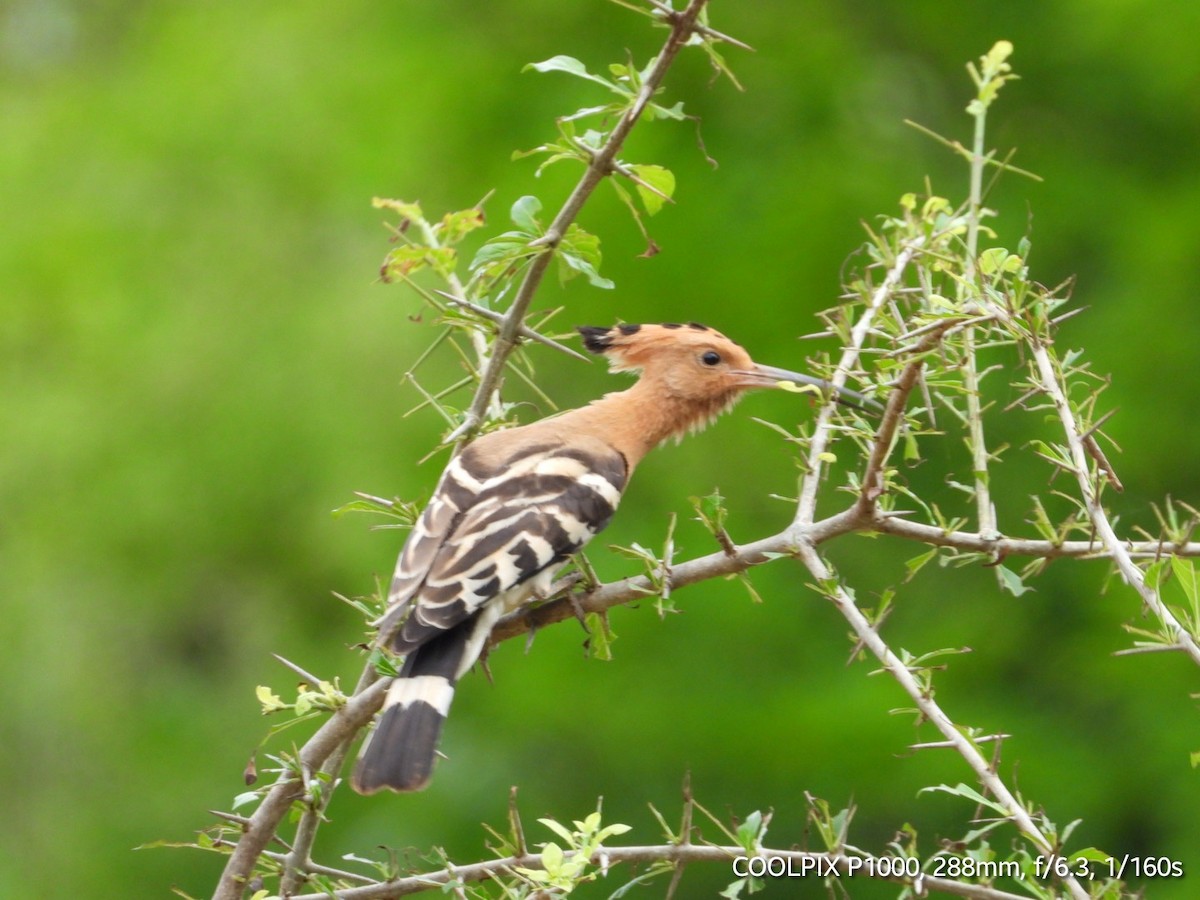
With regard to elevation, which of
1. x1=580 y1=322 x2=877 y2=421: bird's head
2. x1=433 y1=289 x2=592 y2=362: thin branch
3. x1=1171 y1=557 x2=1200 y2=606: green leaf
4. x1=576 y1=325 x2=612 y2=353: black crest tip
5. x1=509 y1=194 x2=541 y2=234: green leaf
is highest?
x1=576 y1=325 x2=612 y2=353: black crest tip

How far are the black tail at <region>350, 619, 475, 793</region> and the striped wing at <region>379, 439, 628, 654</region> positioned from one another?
0.45 feet

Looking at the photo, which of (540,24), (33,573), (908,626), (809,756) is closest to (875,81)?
(540,24)

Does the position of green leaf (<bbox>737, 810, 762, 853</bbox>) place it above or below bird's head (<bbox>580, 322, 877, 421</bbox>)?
below

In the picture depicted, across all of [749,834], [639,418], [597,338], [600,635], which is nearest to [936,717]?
[749,834]

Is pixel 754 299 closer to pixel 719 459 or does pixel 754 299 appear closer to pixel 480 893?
pixel 719 459

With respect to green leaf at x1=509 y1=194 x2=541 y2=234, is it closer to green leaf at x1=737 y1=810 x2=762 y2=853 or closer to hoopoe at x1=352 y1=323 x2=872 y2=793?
hoopoe at x1=352 y1=323 x2=872 y2=793

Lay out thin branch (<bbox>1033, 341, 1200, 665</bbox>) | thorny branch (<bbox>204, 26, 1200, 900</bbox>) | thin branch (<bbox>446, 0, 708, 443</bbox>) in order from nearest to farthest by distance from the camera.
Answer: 1. thin branch (<bbox>1033, 341, 1200, 665</bbox>)
2. thorny branch (<bbox>204, 26, 1200, 900</bbox>)
3. thin branch (<bbox>446, 0, 708, 443</bbox>)

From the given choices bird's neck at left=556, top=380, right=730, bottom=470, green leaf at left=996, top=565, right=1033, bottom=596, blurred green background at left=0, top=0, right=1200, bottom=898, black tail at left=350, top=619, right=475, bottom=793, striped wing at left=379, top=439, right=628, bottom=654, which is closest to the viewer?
green leaf at left=996, top=565, right=1033, bottom=596

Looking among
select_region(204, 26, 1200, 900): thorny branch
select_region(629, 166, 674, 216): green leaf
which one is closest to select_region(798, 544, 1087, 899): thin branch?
select_region(204, 26, 1200, 900): thorny branch

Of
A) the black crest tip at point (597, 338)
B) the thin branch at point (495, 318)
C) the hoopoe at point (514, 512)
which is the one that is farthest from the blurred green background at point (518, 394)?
the thin branch at point (495, 318)

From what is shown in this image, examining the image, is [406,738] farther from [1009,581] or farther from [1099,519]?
[1099,519]

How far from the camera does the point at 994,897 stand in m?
2.01

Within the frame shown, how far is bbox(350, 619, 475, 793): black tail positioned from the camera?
2.50m

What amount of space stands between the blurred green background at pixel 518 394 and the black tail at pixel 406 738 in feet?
10.3
